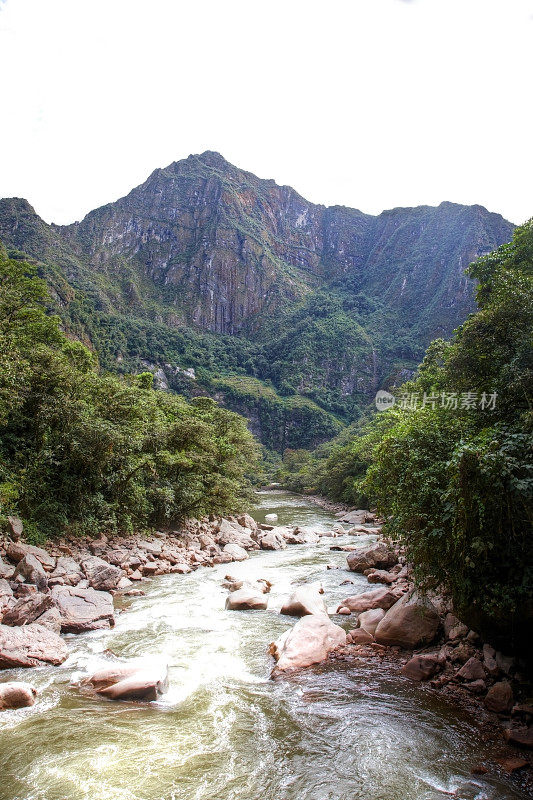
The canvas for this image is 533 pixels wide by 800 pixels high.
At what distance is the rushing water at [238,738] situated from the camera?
5176 millimetres

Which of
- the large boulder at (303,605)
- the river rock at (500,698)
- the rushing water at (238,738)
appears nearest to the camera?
the rushing water at (238,738)

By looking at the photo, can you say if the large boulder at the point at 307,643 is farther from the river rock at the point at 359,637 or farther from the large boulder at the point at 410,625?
the large boulder at the point at 410,625

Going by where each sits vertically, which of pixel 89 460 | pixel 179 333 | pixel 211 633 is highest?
pixel 179 333

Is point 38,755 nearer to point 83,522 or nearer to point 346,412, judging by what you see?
point 83,522

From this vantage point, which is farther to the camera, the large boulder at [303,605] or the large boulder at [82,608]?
the large boulder at [303,605]

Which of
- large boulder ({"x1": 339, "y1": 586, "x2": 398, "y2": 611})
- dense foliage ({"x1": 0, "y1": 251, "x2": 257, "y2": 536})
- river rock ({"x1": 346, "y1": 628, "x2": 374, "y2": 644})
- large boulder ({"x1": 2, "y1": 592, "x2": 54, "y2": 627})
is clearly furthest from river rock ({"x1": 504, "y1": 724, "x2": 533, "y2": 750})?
dense foliage ({"x1": 0, "y1": 251, "x2": 257, "y2": 536})

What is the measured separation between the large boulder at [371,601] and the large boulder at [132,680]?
19.0 feet

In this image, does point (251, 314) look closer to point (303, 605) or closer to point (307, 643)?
point (303, 605)

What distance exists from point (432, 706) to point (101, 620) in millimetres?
7801

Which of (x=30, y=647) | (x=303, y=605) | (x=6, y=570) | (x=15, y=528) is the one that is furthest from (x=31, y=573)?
(x=303, y=605)

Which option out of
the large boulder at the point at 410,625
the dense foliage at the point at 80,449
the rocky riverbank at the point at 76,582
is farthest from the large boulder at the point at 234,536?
the large boulder at the point at 410,625

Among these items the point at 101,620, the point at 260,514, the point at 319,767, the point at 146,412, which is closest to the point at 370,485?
the point at 319,767

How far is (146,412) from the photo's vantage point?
21328mm

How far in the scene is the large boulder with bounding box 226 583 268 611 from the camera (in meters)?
12.2
